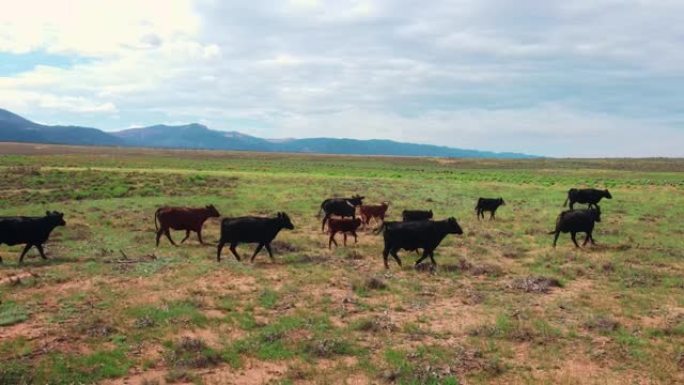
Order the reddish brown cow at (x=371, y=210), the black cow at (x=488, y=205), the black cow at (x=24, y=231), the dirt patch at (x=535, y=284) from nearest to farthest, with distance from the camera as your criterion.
A: 1. the dirt patch at (x=535, y=284)
2. the black cow at (x=24, y=231)
3. the reddish brown cow at (x=371, y=210)
4. the black cow at (x=488, y=205)

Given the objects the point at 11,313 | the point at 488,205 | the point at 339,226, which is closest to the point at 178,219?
the point at 339,226

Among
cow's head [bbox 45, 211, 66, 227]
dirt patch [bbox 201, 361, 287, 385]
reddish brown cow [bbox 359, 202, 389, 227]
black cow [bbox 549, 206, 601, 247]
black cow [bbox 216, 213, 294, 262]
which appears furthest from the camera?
reddish brown cow [bbox 359, 202, 389, 227]

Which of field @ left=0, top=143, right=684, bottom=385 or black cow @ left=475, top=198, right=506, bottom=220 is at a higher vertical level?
black cow @ left=475, top=198, right=506, bottom=220

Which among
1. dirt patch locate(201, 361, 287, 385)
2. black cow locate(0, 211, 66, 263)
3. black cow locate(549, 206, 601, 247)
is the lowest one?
dirt patch locate(201, 361, 287, 385)

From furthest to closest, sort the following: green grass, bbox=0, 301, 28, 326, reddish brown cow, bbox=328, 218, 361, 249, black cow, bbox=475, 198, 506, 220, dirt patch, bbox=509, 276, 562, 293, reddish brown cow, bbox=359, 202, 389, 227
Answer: black cow, bbox=475, 198, 506, 220, reddish brown cow, bbox=359, 202, 389, 227, reddish brown cow, bbox=328, 218, 361, 249, dirt patch, bbox=509, 276, 562, 293, green grass, bbox=0, 301, 28, 326

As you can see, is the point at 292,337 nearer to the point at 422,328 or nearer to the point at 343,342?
the point at 343,342

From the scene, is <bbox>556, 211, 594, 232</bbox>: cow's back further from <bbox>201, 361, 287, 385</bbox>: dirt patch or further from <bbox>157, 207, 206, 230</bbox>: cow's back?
<bbox>201, 361, 287, 385</bbox>: dirt patch

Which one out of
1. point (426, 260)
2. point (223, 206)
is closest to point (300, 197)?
point (223, 206)

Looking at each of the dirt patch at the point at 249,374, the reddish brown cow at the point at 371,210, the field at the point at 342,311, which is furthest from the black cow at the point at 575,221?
the dirt patch at the point at 249,374

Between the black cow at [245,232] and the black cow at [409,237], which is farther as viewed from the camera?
the black cow at [245,232]

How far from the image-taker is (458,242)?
2095 cm

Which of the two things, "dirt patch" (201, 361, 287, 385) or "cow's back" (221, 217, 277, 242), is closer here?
"dirt patch" (201, 361, 287, 385)

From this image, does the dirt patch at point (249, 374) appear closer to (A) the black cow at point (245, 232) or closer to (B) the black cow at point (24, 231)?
(A) the black cow at point (245, 232)

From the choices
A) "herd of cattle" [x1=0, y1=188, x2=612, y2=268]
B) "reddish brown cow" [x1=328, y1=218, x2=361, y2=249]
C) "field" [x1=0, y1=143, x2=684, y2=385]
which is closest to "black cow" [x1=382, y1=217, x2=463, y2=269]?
"herd of cattle" [x1=0, y1=188, x2=612, y2=268]
